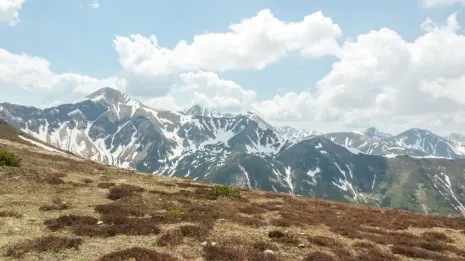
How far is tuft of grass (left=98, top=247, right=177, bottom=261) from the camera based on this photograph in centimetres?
1583

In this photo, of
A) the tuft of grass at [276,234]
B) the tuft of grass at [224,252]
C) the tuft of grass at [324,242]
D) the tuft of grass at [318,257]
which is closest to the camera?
the tuft of grass at [224,252]

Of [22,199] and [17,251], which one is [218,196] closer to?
[22,199]

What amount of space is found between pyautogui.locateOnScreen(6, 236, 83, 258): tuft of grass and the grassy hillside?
0.14 feet

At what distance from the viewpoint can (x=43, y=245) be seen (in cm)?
1712

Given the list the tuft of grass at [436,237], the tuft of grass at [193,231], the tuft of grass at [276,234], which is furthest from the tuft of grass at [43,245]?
the tuft of grass at [436,237]

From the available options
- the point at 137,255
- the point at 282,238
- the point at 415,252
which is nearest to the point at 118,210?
the point at 137,255

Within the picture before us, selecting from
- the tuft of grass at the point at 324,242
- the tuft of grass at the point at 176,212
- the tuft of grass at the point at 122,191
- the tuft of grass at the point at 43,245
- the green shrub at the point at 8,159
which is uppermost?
the green shrub at the point at 8,159

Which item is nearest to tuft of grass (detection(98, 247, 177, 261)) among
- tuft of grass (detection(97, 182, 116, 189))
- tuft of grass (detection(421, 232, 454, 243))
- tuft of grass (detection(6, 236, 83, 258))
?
tuft of grass (detection(6, 236, 83, 258))

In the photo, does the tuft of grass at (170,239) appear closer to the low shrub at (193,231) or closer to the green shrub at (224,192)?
the low shrub at (193,231)

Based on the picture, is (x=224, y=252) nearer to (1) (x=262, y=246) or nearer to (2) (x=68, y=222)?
(1) (x=262, y=246)

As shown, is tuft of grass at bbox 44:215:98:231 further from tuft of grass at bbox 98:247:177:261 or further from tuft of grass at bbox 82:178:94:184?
tuft of grass at bbox 82:178:94:184

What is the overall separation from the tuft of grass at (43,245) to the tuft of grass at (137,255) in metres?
2.51

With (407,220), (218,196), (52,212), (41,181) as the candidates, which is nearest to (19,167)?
(41,181)

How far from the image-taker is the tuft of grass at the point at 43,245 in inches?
638
